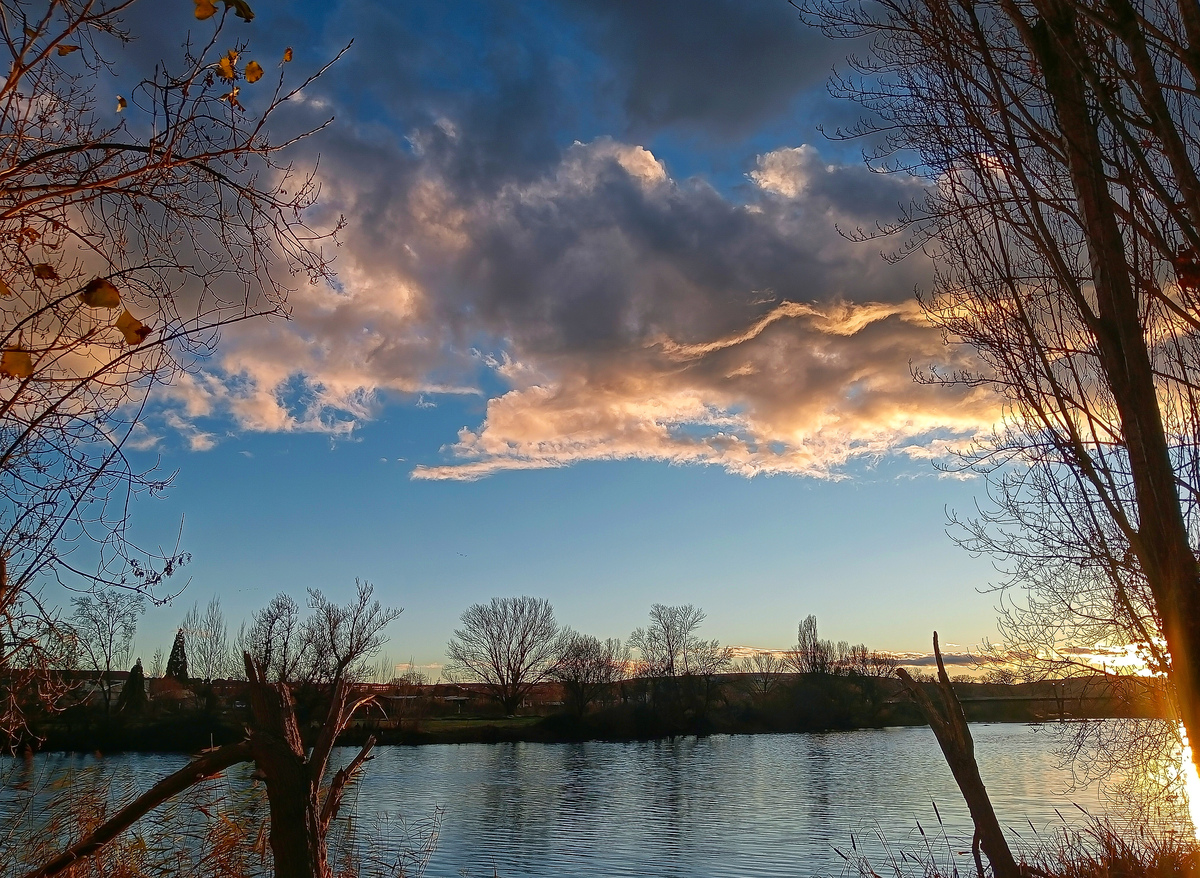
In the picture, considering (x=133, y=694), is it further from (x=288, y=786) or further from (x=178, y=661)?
(x=288, y=786)

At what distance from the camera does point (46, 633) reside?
3.68 meters

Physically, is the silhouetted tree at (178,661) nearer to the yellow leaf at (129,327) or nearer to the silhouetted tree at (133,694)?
the silhouetted tree at (133,694)

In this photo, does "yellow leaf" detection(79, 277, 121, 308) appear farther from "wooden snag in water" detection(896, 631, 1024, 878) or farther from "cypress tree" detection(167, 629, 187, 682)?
"cypress tree" detection(167, 629, 187, 682)

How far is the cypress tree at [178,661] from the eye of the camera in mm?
58406

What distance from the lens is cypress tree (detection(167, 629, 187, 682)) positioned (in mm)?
58406

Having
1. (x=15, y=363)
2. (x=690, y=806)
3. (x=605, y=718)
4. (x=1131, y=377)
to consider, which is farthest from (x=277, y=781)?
(x=605, y=718)

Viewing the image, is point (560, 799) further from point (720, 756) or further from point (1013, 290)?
point (1013, 290)

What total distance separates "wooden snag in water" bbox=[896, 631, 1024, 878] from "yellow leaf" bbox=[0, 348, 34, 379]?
585 cm

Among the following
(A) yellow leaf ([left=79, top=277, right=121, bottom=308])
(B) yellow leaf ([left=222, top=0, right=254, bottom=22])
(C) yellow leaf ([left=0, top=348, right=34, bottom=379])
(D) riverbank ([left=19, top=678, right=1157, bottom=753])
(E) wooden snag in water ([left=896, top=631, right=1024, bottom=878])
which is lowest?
(D) riverbank ([left=19, top=678, right=1157, bottom=753])

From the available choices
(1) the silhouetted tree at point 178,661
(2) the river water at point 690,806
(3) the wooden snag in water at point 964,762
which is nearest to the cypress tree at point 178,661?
(1) the silhouetted tree at point 178,661

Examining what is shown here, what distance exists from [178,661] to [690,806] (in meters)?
46.0

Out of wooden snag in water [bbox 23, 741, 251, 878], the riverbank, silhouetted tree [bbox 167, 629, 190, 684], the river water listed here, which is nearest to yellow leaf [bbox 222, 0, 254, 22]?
wooden snag in water [bbox 23, 741, 251, 878]

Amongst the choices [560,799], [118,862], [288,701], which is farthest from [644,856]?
[288,701]

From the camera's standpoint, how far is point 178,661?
6128cm
